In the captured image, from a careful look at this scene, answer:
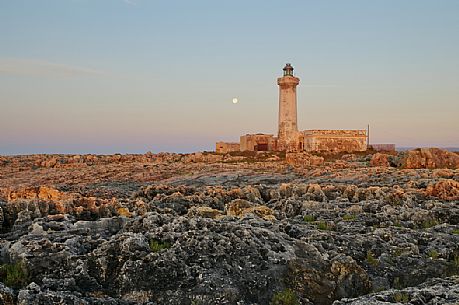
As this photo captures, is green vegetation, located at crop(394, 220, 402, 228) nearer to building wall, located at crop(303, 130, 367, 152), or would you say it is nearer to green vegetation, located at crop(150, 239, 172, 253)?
green vegetation, located at crop(150, 239, 172, 253)

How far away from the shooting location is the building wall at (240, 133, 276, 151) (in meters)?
82.6

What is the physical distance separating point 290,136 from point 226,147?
43.9 feet

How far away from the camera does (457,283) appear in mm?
9914

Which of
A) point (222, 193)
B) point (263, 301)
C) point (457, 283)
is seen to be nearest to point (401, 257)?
point (457, 283)

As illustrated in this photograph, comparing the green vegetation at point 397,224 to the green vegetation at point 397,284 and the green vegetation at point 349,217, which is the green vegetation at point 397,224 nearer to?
the green vegetation at point 349,217

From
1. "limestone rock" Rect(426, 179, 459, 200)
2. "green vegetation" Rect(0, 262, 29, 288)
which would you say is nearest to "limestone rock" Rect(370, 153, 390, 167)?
"limestone rock" Rect(426, 179, 459, 200)

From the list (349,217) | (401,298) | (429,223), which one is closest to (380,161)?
(429,223)

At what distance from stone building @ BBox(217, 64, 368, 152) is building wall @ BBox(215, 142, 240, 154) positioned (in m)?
0.82

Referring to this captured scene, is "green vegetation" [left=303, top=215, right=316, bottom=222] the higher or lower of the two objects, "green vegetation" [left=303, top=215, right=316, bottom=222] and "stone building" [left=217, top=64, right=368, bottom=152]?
the lower

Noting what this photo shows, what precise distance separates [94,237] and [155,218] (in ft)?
6.05

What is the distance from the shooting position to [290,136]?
8162 cm

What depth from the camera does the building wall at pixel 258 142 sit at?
8262 centimetres

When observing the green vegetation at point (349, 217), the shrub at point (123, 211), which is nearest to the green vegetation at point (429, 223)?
the green vegetation at point (349, 217)

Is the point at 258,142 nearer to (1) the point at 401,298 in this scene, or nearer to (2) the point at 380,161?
(2) the point at 380,161
